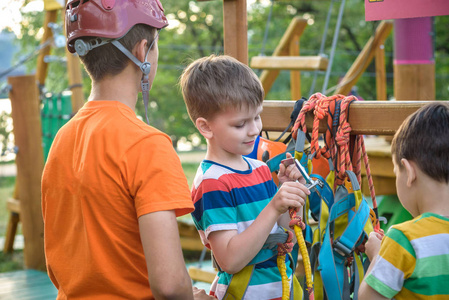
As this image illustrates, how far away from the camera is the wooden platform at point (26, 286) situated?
4.29 m

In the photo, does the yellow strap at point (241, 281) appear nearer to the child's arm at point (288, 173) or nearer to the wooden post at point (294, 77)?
the child's arm at point (288, 173)

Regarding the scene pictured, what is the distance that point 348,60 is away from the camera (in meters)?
14.8

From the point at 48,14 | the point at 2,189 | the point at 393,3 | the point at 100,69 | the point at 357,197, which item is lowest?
the point at 2,189

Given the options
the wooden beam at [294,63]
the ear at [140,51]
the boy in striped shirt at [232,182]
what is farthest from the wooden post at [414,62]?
the ear at [140,51]

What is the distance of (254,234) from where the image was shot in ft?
5.04

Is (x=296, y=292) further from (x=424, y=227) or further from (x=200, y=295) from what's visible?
(x=424, y=227)

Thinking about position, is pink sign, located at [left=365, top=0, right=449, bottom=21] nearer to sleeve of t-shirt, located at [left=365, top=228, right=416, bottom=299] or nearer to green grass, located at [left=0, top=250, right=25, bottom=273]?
sleeve of t-shirt, located at [left=365, top=228, right=416, bottom=299]

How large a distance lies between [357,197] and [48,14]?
15.4 ft

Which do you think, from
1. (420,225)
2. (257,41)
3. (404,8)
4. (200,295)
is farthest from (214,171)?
(257,41)

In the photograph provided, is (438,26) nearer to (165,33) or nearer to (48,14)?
(165,33)

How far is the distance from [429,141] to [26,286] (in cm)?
398

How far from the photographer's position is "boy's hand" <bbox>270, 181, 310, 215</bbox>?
151 centimetres

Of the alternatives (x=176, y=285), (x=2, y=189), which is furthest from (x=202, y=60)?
(x=2, y=189)

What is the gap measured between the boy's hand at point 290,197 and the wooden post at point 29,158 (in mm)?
4049
